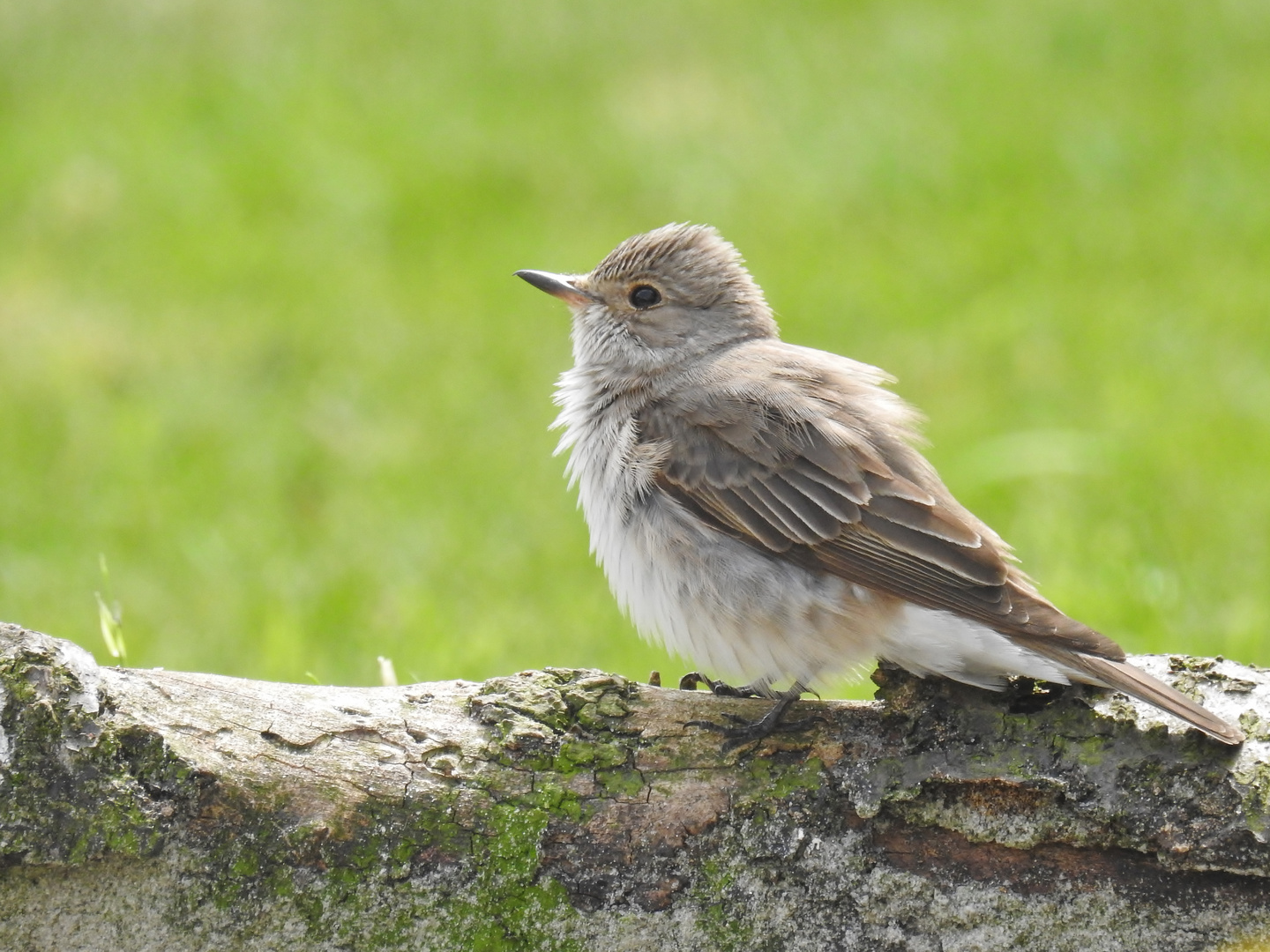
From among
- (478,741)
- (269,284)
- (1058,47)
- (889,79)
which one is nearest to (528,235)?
(269,284)

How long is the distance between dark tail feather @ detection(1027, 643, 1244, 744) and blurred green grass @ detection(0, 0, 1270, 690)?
8.99 ft

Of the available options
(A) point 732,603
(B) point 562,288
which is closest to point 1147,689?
(A) point 732,603

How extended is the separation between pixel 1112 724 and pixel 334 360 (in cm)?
704

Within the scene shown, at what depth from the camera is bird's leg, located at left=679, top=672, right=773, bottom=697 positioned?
459 centimetres

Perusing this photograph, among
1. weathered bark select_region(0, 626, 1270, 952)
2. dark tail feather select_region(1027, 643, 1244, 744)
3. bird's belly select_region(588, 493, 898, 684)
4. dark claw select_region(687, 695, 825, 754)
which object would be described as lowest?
weathered bark select_region(0, 626, 1270, 952)

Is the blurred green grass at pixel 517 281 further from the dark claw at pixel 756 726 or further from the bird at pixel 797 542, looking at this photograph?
the dark claw at pixel 756 726

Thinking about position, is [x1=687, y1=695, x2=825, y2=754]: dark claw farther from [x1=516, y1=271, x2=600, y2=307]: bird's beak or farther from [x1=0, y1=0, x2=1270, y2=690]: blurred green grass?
[x1=0, y1=0, x2=1270, y2=690]: blurred green grass

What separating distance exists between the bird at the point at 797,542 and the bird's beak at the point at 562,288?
487 millimetres

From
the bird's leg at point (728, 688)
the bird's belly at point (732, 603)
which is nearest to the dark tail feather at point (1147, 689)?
the bird's belly at point (732, 603)

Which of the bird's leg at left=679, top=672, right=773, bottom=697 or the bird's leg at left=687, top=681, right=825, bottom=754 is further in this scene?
the bird's leg at left=679, top=672, right=773, bottom=697

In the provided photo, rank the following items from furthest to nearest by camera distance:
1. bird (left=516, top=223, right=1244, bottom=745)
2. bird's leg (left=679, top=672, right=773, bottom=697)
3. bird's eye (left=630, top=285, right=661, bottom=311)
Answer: bird's eye (left=630, top=285, right=661, bottom=311) < bird's leg (left=679, top=672, right=773, bottom=697) < bird (left=516, top=223, right=1244, bottom=745)

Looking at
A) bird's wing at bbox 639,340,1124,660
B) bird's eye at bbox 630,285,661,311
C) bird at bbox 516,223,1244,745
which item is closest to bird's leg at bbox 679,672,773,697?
bird at bbox 516,223,1244,745

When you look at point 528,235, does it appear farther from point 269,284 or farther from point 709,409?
point 709,409

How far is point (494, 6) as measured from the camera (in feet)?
47.3
